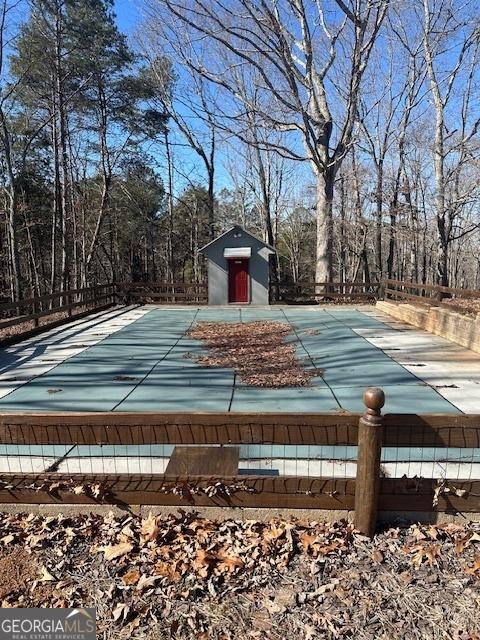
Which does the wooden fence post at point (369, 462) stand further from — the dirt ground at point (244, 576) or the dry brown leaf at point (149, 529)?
the dry brown leaf at point (149, 529)

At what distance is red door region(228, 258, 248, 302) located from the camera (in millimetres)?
17938

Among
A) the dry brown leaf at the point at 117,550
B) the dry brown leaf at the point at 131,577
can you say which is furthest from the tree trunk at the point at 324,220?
A: the dry brown leaf at the point at 131,577

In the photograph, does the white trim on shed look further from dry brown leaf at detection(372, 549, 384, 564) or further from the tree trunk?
dry brown leaf at detection(372, 549, 384, 564)

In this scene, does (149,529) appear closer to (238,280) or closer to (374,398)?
(374,398)

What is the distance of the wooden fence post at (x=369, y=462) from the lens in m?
2.56

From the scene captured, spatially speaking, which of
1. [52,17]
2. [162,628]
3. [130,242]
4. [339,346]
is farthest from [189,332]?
[130,242]

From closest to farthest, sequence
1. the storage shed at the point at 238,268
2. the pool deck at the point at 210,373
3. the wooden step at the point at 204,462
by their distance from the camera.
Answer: the wooden step at the point at 204,462, the pool deck at the point at 210,373, the storage shed at the point at 238,268

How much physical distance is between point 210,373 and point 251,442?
4343mm

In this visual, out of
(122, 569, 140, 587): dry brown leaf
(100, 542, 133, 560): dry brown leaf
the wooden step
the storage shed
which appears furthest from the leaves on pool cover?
the storage shed

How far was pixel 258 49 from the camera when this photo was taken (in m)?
13.8

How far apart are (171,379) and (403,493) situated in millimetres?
4520

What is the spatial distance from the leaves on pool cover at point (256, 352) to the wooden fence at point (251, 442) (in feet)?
11.7

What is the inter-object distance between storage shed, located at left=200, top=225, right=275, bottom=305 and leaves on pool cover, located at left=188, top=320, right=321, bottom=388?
5.04m

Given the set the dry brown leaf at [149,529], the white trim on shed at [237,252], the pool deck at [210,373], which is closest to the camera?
the dry brown leaf at [149,529]
